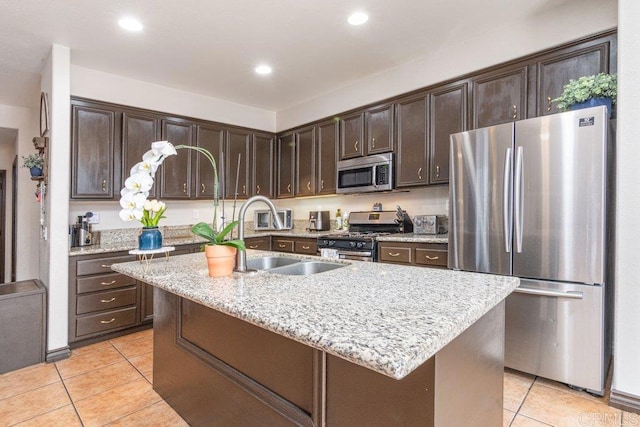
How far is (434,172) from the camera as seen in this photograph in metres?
3.26

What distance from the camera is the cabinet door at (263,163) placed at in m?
4.73

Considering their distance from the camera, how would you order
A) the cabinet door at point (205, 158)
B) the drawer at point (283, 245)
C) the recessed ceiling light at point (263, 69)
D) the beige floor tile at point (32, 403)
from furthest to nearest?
the drawer at point (283, 245), the cabinet door at point (205, 158), the recessed ceiling light at point (263, 69), the beige floor tile at point (32, 403)

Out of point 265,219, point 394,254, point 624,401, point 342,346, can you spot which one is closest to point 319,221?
point 265,219

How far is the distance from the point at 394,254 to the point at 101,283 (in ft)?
8.99

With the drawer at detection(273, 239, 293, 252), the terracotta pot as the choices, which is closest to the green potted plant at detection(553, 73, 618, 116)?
the terracotta pot

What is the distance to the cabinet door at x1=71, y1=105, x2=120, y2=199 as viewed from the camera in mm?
3277

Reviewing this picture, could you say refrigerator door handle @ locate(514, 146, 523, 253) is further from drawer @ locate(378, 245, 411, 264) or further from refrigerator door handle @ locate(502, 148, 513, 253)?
drawer @ locate(378, 245, 411, 264)

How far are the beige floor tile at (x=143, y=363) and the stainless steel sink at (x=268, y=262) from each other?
4.30 feet

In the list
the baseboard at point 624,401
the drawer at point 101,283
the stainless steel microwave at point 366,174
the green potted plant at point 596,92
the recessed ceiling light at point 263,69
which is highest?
the recessed ceiling light at point 263,69

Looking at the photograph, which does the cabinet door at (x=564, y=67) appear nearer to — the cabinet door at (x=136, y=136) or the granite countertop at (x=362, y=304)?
the granite countertop at (x=362, y=304)

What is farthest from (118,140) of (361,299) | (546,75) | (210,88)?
(546,75)

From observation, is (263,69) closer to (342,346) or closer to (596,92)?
(596,92)

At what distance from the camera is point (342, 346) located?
0.73m

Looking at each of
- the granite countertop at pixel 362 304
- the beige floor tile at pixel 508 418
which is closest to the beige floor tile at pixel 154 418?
the granite countertop at pixel 362 304
